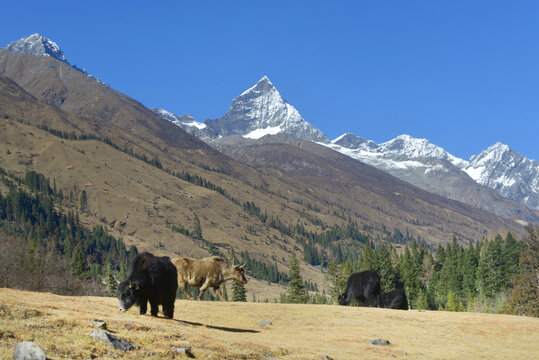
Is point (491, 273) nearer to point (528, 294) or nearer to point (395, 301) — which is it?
point (528, 294)

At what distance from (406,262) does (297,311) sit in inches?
3303

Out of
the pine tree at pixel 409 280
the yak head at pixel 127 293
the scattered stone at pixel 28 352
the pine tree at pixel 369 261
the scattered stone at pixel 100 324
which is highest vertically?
the pine tree at pixel 369 261

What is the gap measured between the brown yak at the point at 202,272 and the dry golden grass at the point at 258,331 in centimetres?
126

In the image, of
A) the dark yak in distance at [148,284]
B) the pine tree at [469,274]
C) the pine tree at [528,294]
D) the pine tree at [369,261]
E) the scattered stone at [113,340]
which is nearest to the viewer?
the scattered stone at [113,340]

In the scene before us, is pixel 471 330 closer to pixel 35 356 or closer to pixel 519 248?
pixel 35 356

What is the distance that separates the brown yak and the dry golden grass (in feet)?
4.13

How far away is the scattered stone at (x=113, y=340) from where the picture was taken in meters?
18.0

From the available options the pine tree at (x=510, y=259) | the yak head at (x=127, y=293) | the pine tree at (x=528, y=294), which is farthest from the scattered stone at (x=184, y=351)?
the pine tree at (x=510, y=259)

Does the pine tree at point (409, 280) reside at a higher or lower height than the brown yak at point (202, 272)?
higher

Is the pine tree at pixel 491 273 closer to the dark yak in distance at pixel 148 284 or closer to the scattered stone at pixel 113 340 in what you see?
the dark yak in distance at pixel 148 284

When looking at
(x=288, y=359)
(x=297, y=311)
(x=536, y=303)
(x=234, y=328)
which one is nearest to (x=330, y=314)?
(x=297, y=311)

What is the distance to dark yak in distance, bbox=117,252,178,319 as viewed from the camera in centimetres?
2409

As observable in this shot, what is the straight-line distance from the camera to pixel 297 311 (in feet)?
130

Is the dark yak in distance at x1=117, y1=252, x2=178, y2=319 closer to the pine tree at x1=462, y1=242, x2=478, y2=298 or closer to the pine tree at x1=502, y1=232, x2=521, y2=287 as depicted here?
the pine tree at x1=462, y1=242, x2=478, y2=298
